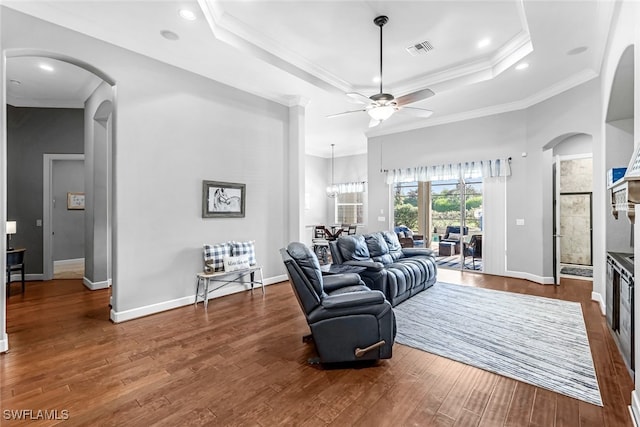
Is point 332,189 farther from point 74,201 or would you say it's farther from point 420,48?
point 74,201

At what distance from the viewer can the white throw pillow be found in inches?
177

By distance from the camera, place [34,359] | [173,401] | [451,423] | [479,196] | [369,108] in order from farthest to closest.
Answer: [479,196]
[369,108]
[34,359]
[173,401]
[451,423]

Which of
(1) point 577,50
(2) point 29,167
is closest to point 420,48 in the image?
(1) point 577,50

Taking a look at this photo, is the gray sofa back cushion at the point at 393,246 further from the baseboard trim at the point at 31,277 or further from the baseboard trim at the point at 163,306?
the baseboard trim at the point at 31,277

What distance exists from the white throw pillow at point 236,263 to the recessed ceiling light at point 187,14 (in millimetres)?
2995

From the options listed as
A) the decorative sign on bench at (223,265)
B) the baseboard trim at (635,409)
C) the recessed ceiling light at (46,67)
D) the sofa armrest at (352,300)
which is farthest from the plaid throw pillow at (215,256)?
the baseboard trim at (635,409)

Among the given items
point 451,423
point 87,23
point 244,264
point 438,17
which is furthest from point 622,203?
point 87,23

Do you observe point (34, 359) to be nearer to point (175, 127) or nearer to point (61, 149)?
point (175, 127)

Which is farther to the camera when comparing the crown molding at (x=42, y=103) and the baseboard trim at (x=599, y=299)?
the crown molding at (x=42, y=103)

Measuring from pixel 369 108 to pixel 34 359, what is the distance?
4294 mm

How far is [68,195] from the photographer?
7367 mm

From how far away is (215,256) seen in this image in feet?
14.7

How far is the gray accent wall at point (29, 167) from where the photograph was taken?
5645 mm

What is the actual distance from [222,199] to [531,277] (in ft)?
18.6
